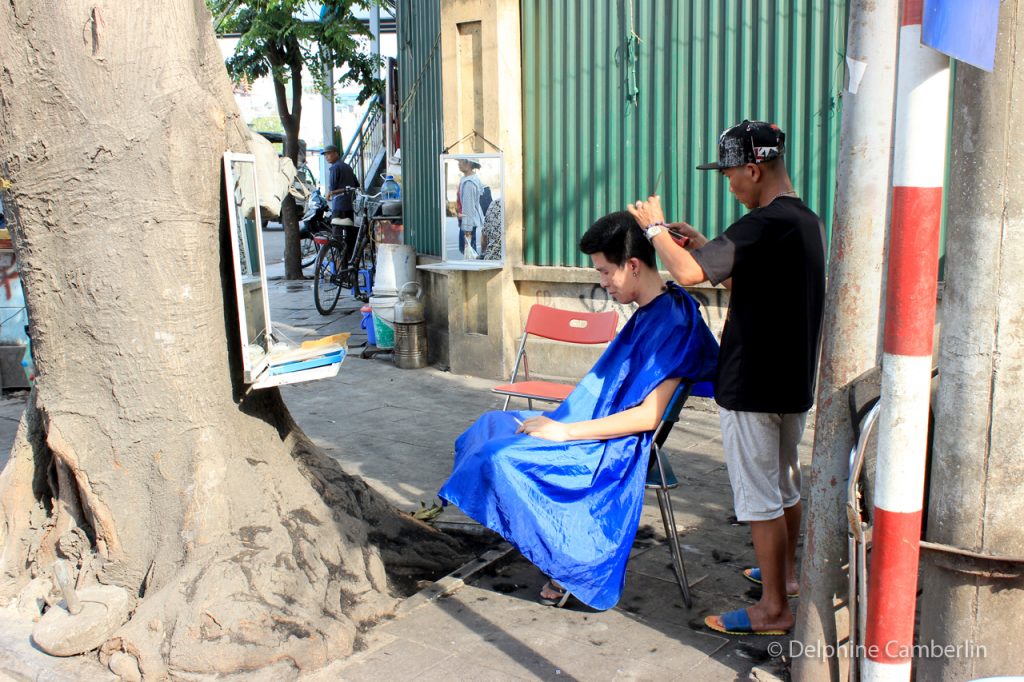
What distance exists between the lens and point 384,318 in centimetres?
874

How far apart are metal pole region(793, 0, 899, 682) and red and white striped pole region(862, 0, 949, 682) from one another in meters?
0.87

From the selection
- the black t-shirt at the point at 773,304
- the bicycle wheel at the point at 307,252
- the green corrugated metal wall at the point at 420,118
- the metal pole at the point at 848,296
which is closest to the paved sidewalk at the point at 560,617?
the metal pole at the point at 848,296

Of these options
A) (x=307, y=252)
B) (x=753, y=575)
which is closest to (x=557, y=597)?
(x=753, y=575)

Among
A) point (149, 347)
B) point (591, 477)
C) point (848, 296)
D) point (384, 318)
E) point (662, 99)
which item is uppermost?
point (662, 99)

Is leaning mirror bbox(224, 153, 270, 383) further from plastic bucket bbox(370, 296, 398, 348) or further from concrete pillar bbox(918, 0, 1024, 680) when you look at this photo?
plastic bucket bbox(370, 296, 398, 348)

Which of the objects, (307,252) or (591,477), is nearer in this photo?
(591,477)

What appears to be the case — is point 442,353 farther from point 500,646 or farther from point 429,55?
point 500,646

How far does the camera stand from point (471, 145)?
756 centimetres

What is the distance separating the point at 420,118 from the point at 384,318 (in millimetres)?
1759

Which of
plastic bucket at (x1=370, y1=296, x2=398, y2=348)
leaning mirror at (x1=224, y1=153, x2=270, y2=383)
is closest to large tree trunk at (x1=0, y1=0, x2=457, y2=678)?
leaning mirror at (x1=224, y1=153, x2=270, y2=383)

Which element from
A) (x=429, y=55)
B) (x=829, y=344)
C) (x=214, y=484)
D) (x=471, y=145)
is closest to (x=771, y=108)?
(x=471, y=145)

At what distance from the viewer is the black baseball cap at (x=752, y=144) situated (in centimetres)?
335

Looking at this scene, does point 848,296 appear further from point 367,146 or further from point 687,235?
point 367,146

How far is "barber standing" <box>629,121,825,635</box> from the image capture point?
10.8 ft
